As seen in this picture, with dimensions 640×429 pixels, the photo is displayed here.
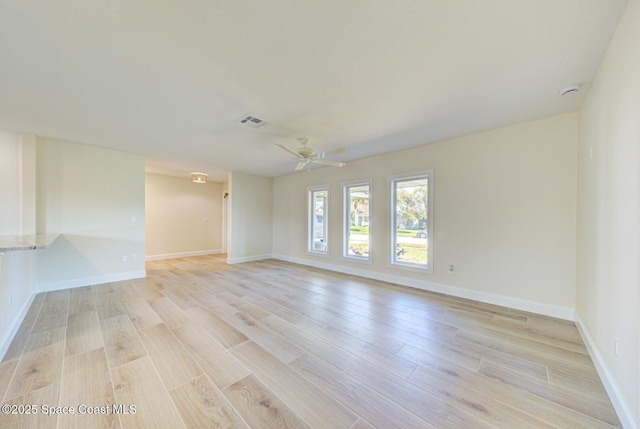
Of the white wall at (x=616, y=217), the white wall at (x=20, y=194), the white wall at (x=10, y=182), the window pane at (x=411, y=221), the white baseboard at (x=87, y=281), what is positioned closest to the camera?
the white wall at (x=616, y=217)

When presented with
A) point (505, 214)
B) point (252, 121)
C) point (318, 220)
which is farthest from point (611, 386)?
point (318, 220)

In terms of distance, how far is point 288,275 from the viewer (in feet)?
16.8

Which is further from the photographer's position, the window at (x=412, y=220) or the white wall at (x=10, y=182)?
the window at (x=412, y=220)

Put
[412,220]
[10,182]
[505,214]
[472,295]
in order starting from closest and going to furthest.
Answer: [505,214], [10,182], [472,295], [412,220]

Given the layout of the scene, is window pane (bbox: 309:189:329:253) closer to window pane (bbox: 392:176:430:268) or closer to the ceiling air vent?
window pane (bbox: 392:176:430:268)

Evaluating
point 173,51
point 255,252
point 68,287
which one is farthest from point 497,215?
point 68,287

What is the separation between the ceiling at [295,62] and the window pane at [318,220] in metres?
3.00

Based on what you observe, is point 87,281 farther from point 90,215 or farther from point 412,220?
point 412,220

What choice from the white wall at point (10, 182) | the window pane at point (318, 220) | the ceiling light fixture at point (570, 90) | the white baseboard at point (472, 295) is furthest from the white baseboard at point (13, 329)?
the ceiling light fixture at point (570, 90)

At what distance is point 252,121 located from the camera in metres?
3.06

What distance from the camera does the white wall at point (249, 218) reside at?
6.49 metres

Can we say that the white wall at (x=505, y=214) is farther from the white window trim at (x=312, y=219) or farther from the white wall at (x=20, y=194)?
the white wall at (x=20, y=194)

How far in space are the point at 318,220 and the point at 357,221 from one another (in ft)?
4.42

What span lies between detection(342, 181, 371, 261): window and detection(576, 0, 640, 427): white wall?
10.4ft
